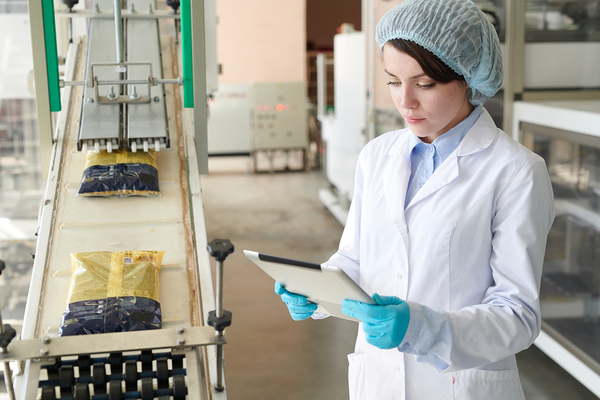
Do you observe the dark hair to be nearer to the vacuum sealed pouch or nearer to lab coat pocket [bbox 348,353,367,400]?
lab coat pocket [bbox 348,353,367,400]

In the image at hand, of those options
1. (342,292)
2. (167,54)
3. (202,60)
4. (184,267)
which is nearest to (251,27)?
(167,54)

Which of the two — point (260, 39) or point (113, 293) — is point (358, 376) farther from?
point (260, 39)

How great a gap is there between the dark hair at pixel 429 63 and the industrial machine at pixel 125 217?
1.82ft

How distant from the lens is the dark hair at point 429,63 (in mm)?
1137

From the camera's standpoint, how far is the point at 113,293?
1487mm

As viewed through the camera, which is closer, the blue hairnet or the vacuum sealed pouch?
the blue hairnet

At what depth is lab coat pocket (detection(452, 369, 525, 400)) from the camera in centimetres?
120

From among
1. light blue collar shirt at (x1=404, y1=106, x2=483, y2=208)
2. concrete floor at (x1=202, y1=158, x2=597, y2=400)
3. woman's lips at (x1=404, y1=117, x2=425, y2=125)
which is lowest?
concrete floor at (x1=202, y1=158, x2=597, y2=400)

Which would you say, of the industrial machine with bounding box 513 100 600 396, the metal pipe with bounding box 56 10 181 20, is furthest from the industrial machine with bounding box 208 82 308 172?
the metal pipe with bounding box 56 10 181 20

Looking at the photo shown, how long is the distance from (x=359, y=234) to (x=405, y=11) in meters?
0.58

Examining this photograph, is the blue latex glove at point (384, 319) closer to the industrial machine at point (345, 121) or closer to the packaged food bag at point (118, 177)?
the packaged food bag at point (118, 177)

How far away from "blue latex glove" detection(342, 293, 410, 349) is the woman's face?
0.39 metres

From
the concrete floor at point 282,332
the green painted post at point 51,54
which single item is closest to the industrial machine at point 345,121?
the concrete floor at point 282,332

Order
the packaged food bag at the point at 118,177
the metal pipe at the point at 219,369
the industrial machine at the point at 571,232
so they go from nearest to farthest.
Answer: the metal pipe at the point at 219,369
the packaged food bag at the point at 118,177
the industrial machine at the point at 571,232
